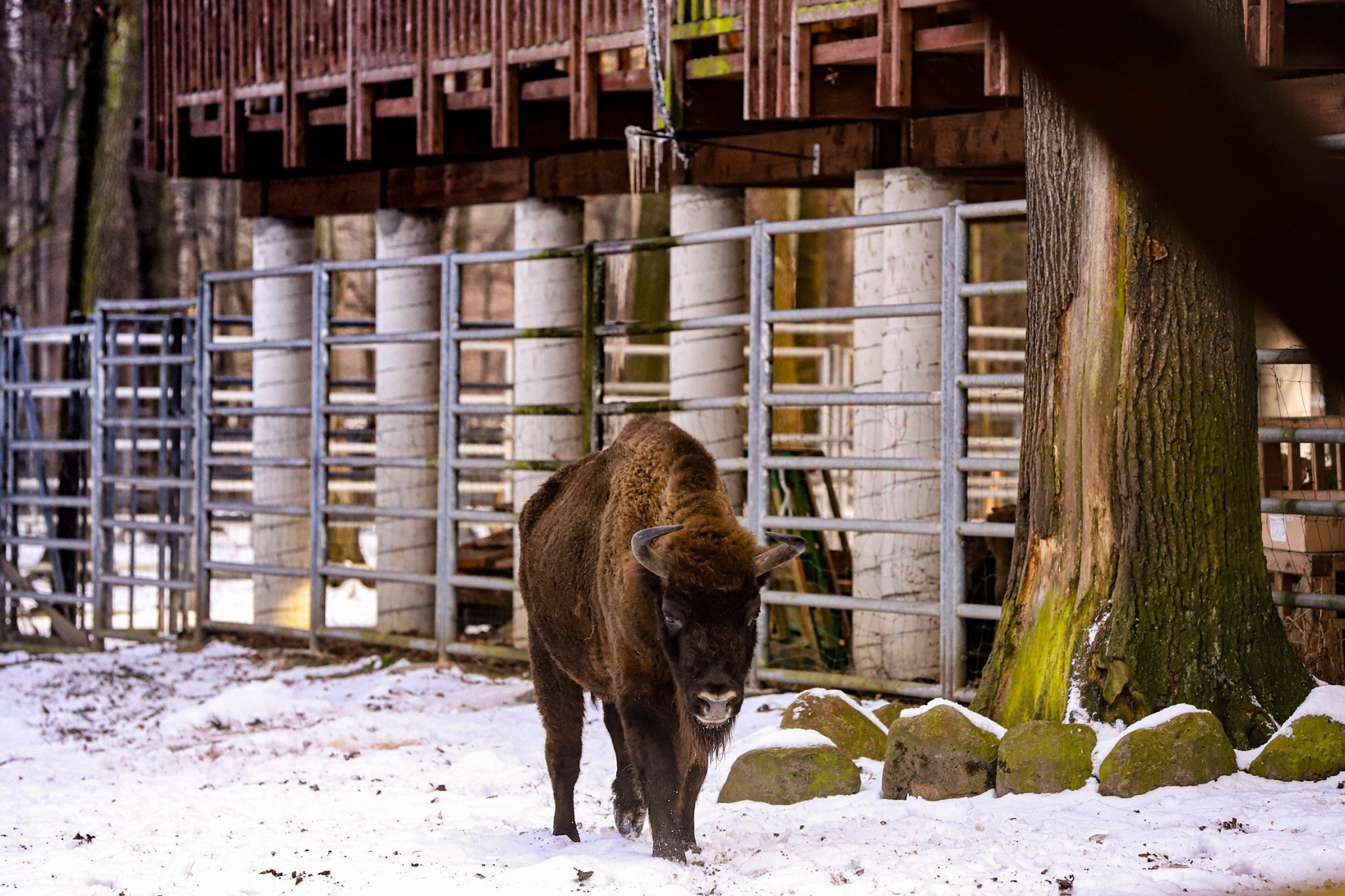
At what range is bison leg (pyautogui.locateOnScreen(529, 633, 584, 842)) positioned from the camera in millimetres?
5738

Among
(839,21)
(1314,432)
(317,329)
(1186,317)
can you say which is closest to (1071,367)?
(1186,317)

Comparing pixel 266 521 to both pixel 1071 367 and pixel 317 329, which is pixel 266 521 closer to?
pixel 317 329

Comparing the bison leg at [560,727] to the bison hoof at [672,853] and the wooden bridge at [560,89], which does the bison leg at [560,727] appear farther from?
the wooden bridge at [560,89]

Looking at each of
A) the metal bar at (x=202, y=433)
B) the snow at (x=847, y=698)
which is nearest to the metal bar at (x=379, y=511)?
the metal bar at (x=202, y=433)

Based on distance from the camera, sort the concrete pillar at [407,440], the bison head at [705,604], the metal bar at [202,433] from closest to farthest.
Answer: the bison head at [705,604] < the concrete pillar at [407,440] < the metal bar at [202,433]

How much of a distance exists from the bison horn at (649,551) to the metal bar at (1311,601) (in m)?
2.75

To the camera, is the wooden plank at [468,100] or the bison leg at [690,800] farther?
the wooden plank at [468,100]

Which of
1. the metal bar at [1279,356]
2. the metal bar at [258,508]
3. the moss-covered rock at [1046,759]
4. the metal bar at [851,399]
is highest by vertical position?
the metal bar at [1279,356]

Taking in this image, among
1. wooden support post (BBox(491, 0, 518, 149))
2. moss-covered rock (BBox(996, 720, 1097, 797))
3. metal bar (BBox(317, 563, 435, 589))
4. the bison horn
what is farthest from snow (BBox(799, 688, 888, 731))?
wooden support post (BBox(491, 0, 518, 149))

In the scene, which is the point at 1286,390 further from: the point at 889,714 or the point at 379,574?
the point at 379,574

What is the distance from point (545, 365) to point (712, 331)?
4.62 ft

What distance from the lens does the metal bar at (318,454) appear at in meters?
11.3

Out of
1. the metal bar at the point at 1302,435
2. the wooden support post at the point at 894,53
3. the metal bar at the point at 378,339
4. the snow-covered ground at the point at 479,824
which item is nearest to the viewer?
the snow-covered ground at the point at 479,824

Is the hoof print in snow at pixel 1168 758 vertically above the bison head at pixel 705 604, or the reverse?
the bison head at pixel 705 604
